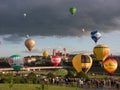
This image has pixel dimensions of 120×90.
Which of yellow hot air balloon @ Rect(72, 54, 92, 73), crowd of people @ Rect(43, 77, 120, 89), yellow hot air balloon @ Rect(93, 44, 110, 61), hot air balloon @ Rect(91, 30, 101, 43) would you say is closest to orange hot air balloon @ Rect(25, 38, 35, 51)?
hot air balloon @ Rect(91, 30, 101, 43)

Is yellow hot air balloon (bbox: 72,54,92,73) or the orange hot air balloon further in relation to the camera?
the orange hot air balloon

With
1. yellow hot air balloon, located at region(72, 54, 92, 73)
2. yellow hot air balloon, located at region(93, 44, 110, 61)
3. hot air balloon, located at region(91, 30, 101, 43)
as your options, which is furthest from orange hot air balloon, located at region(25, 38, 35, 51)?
yellow hot air balloon, located at region(72, 54, 92, 73)

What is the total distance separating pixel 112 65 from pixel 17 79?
1771cm

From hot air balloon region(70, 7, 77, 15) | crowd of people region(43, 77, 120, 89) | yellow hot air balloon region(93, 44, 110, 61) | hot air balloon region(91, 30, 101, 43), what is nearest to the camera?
crowd of people region(43, 77, 120, 89)

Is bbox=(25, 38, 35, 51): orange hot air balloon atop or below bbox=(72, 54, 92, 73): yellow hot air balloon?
atop

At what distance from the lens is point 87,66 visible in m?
56.0

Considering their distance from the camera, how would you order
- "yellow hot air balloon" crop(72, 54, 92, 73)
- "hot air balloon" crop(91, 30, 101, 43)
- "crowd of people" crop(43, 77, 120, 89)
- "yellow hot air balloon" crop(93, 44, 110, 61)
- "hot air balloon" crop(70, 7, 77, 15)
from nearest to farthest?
"crowd of people" crop(43, 77, 120, 89)
"yellow hot air balloon" crop(72, 54, 92, 73)
"yellow hot air balloon" crop(93, 44, 110, 61)
"hot air balloon" crop(70, 7, 77, 15)
"hot air balloon" crop(91, 30, 101, 43)

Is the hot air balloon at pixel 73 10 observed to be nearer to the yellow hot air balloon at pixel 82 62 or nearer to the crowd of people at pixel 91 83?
the yellow hot air balloon at pixel 82 62

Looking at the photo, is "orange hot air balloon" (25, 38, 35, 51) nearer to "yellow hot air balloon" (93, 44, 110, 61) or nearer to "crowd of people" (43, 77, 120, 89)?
"yellow hot air balloon" (93, 44, 110, 61)

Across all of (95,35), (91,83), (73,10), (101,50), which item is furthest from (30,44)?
(91,83)

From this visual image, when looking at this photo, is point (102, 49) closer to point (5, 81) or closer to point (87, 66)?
point (87, 66)

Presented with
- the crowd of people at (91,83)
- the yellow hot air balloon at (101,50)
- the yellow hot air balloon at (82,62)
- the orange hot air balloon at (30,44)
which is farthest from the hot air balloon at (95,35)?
the crowd of people at (91,83)

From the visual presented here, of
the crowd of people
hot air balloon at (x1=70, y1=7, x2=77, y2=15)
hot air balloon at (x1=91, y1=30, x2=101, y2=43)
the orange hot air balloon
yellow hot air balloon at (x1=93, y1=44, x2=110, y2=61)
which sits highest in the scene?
hot air balloon at (x1=70, y1=7, x2=77, y2=15)

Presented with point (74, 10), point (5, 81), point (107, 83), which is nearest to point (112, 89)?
point (107, 83)
